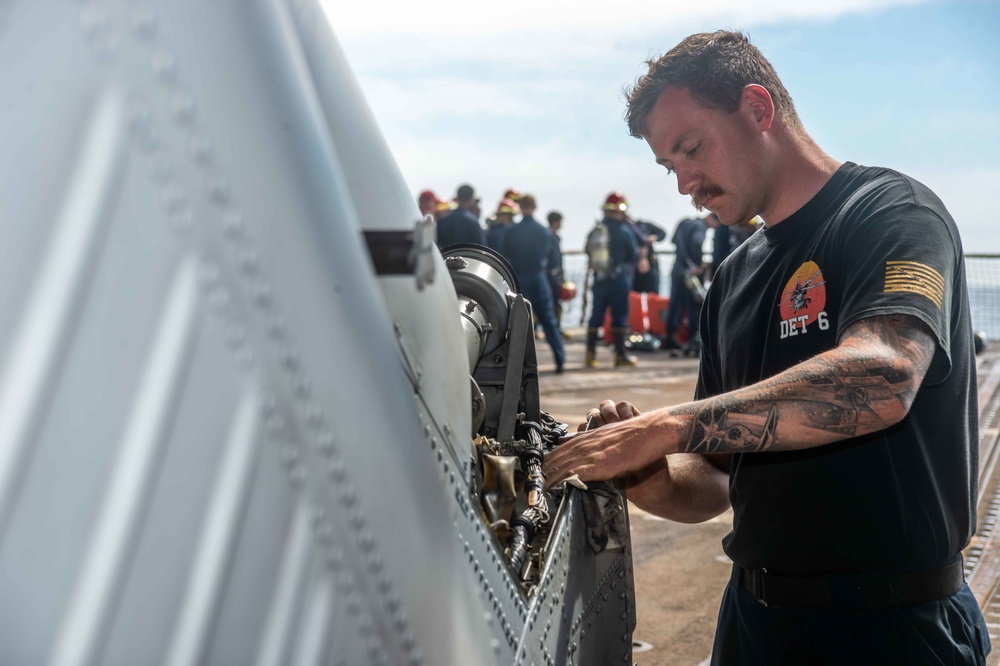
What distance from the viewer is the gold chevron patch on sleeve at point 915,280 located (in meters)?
1.85

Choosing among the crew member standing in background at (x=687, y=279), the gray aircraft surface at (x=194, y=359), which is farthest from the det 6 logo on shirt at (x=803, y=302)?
the crew member standing in background at (x=687, y=279)

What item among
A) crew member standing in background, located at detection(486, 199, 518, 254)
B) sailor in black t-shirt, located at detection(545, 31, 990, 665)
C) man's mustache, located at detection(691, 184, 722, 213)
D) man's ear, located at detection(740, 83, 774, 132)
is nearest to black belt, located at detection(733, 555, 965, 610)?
sailor in black t-shirt, located at detection(545, 31, 990, 665)

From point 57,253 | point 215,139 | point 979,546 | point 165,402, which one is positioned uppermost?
point 215,139

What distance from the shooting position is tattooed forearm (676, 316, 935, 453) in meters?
1.83

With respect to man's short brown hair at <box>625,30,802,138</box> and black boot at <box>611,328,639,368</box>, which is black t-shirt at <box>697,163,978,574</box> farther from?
black boot at <box>611,328,639,368</box>

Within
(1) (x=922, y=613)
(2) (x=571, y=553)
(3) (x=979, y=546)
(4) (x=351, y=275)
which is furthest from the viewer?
(3) (x=979, y=546)

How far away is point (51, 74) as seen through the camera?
0.99 meters

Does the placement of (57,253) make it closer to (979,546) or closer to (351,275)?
(351,275)

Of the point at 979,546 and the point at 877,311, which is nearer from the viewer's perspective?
the point at 877,311

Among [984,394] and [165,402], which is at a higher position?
[984,394]

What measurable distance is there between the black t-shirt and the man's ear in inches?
8.4

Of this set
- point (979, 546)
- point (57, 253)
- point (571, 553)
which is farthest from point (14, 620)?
point (979, 546)

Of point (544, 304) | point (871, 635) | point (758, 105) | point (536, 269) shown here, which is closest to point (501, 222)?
point (536, 269)

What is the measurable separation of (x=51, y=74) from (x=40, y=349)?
0.97 ft
